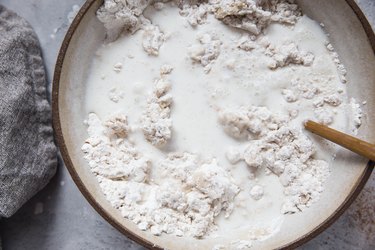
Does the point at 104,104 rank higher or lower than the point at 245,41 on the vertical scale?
lower

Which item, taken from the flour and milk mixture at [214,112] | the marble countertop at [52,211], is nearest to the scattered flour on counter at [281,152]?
the flour and milk mixture at [214,112]

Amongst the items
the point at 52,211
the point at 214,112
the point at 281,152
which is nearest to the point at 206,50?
the point at 214,112

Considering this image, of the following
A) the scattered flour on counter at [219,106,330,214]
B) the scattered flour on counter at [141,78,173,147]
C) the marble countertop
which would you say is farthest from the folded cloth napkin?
the scattered flour on counter at [219,106,330,214]

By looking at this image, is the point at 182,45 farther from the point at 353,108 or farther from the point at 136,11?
the point at 353,108

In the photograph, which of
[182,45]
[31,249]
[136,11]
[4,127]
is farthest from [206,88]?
[31,249]

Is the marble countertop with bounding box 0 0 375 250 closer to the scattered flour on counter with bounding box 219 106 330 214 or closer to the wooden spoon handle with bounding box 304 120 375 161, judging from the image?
the scattered flour on counter with bounding box 219 106 330 214
